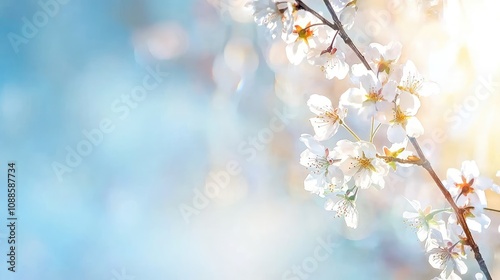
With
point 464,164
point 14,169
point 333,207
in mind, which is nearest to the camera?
point 464,164

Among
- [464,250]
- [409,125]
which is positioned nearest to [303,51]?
[409,125]

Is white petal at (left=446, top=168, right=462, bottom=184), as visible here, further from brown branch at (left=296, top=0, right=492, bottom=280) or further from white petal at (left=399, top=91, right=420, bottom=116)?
white petal at (left=399, top=91, right=420, bottom=116)

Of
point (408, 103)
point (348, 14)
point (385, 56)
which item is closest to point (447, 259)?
point (408, 103)

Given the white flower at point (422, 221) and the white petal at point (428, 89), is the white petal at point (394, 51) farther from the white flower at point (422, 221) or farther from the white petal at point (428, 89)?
the white flower at point (422, 221)

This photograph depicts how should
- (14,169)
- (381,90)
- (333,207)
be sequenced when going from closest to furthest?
1. (381,90)
2. (333,207)
3. (14,169)

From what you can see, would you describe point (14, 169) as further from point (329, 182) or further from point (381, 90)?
point (381, 90)

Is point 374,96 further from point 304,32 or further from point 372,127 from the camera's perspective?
point 304,32
